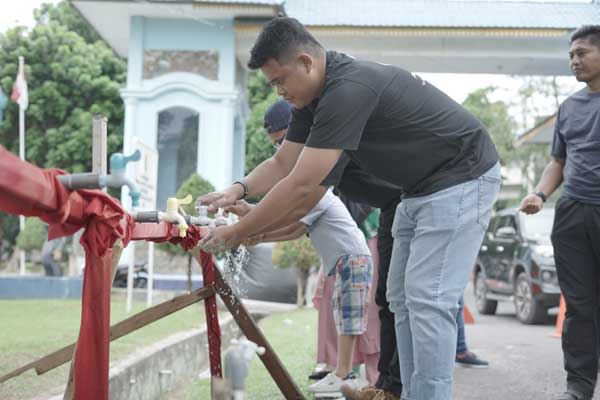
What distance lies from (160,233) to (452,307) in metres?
1.14

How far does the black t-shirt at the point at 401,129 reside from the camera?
264cm

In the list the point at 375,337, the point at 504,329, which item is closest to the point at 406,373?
the point at 375,337

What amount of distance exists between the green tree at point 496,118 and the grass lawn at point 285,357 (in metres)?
27.7

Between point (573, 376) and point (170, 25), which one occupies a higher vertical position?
point (170, 25)

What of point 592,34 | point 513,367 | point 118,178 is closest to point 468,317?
point 513,367

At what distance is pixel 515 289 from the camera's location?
1056 centimetres

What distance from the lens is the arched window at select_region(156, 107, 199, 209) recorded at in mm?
14453

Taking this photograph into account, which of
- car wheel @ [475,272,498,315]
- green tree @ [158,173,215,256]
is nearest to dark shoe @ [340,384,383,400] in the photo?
green tree @ [158,173,215,256]

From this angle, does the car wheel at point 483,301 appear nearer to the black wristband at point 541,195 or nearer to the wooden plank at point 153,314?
the black wristband at point 541,195

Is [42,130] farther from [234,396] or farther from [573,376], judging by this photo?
[234,396]

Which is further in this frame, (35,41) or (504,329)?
(35,41)

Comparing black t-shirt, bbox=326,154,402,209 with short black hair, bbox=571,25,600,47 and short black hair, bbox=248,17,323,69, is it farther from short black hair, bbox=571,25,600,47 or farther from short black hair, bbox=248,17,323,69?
short black hair, bbox=571,25,600,47

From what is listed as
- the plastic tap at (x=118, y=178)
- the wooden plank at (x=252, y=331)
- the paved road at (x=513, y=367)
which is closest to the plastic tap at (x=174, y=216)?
the plastic tap at (x=118, y=178)

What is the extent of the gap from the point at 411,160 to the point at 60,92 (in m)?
22.5
